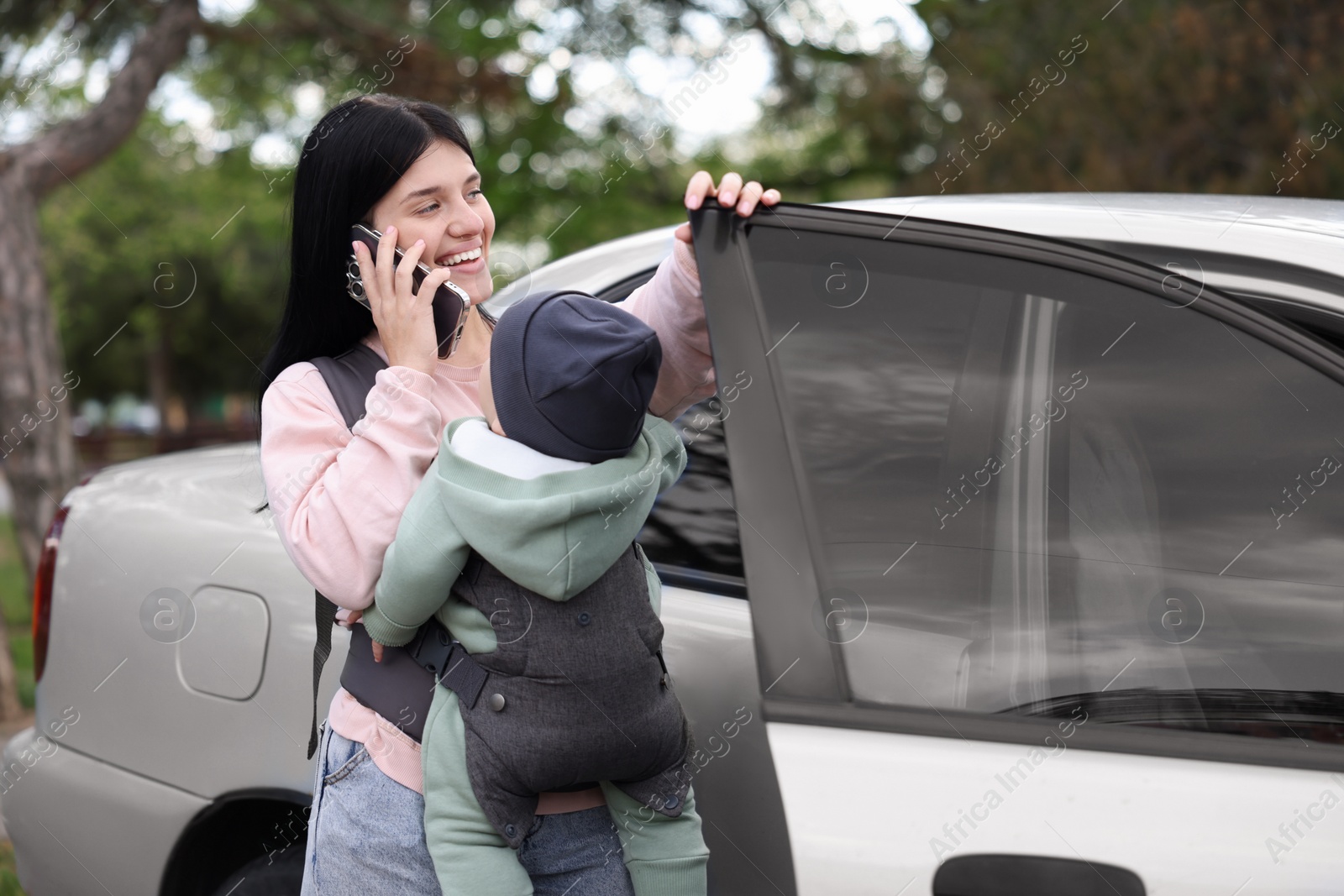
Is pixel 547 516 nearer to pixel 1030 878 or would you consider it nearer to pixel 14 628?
pixel 1030 878

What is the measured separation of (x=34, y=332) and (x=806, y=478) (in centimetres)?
662

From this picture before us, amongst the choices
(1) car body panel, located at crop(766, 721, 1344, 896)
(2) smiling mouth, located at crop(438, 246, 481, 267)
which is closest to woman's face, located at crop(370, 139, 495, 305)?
(2) smiling mouth, located at crop(438, 246, 481, 267)

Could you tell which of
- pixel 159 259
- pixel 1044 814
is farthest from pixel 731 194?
pixel 159 259

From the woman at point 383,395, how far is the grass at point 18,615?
2.59 m

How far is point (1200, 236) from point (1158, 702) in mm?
692

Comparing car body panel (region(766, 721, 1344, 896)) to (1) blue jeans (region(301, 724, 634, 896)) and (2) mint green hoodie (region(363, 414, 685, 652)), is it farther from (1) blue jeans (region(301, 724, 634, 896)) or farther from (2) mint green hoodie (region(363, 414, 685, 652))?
(2) mint green hoodie (region(363, 414, 685, 652))

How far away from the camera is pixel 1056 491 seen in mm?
1616

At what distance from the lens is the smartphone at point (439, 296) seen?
1.69 m

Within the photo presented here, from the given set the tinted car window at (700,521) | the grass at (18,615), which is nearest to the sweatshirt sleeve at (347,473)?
the tinted car window at (700,521)

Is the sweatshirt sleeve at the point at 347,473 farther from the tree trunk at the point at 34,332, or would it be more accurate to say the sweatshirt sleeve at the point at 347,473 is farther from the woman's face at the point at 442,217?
the tree trunk at the point at 34,332

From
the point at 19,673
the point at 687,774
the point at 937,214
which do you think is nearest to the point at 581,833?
the point at 687,774

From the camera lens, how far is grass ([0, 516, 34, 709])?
21.6 feet

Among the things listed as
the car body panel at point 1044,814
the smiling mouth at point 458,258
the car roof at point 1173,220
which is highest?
the smiling mouth at point 458,258

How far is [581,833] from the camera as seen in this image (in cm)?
154
